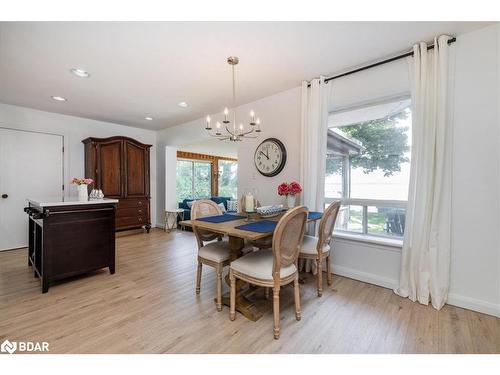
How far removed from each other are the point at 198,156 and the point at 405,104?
18.4 ft

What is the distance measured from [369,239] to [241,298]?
63.0 inches

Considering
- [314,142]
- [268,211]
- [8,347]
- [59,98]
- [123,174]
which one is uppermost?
[59,98]

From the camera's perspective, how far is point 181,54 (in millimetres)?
2334

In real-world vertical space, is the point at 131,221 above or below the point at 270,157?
below

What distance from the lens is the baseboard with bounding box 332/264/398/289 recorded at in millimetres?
2482

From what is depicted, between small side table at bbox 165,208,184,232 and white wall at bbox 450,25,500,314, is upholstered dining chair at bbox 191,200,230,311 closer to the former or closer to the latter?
white wall at bbox 450,25,500,314

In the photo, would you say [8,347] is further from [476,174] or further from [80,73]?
[476,174]

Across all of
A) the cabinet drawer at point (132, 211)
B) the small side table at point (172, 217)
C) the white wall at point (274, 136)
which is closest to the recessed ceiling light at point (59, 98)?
the cabinet drawer at point (132, 211)

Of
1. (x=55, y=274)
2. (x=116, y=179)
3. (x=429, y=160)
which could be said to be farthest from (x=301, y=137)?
(x=116, y=179)

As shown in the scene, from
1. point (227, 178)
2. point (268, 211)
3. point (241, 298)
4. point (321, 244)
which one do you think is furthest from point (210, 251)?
point (227, 178)

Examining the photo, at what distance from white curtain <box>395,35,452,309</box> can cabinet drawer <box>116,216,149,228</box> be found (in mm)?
4749

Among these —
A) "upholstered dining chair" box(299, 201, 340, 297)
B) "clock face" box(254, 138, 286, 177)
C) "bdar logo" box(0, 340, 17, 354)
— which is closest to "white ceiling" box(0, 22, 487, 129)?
"clock face" box(254, 138, 286, 177)
